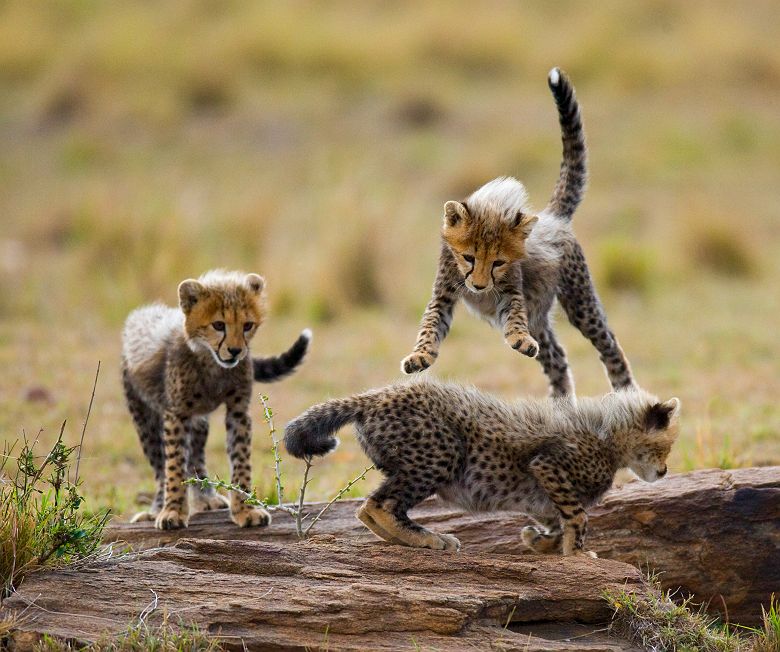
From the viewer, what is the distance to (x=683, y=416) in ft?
24.5

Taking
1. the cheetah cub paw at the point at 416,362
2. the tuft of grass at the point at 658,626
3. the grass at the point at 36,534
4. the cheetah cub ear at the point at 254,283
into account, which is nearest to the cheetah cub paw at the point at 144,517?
the grass at the point at 36,534

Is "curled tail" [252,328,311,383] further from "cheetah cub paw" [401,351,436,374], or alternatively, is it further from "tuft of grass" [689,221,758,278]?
"tuft of grass" [689,221,758,278]

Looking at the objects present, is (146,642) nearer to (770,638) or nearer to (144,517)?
(144,517)

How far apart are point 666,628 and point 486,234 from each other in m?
1.57

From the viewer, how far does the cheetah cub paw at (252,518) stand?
4801 mm

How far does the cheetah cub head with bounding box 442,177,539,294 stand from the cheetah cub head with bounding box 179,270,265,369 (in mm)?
851

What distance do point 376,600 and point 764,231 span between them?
11744mm

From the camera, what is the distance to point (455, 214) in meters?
4.61

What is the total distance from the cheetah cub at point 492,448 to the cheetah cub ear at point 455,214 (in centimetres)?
62

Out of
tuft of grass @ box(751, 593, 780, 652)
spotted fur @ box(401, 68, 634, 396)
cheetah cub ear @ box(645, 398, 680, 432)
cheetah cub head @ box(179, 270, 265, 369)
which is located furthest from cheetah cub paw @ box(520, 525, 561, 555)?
cheetah cub head @ box(179, 270, 265, 369)

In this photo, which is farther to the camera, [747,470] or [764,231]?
[764,231]

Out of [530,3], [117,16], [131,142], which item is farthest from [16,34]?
[530,3]

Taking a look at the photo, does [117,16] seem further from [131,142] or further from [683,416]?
[683,416]

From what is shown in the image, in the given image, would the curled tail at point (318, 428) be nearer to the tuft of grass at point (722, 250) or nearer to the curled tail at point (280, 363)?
the curled tail at point (280, 363)
